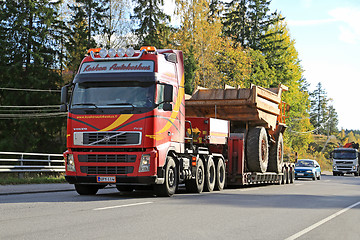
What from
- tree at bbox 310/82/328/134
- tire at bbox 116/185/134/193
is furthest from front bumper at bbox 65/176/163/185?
tree at bbox 310/82/328/134

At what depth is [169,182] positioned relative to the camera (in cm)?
1539

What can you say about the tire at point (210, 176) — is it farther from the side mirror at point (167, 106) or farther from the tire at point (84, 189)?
the side mirror at point (167, 106)

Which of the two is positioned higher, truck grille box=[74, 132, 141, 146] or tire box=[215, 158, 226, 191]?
truck grille box=[74, 132, 141, 146]

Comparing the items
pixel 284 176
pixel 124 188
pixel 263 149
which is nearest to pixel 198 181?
pixel 124 188

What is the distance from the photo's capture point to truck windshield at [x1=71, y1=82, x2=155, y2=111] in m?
14.4

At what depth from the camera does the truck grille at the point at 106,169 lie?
47.3 ft

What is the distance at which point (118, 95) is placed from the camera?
14.5m

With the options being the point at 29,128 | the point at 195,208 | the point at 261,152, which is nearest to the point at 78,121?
the point at 195,208

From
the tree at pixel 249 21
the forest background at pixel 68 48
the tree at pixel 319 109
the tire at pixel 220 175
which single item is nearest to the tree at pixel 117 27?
the forest background at pixel 68 48

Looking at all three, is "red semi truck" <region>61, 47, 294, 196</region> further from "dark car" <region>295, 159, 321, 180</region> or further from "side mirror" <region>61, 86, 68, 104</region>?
"dark car" <region>295, 159, 321, 180</region>

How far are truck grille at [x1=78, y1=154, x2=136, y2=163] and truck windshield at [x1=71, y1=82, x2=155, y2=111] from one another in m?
1.24

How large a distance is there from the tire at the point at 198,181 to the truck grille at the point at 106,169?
10.9 feet

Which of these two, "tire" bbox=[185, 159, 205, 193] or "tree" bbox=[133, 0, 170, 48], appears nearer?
"tire" bbox=[185, 159, 205, 193]

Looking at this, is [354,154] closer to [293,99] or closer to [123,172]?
[293,99]
